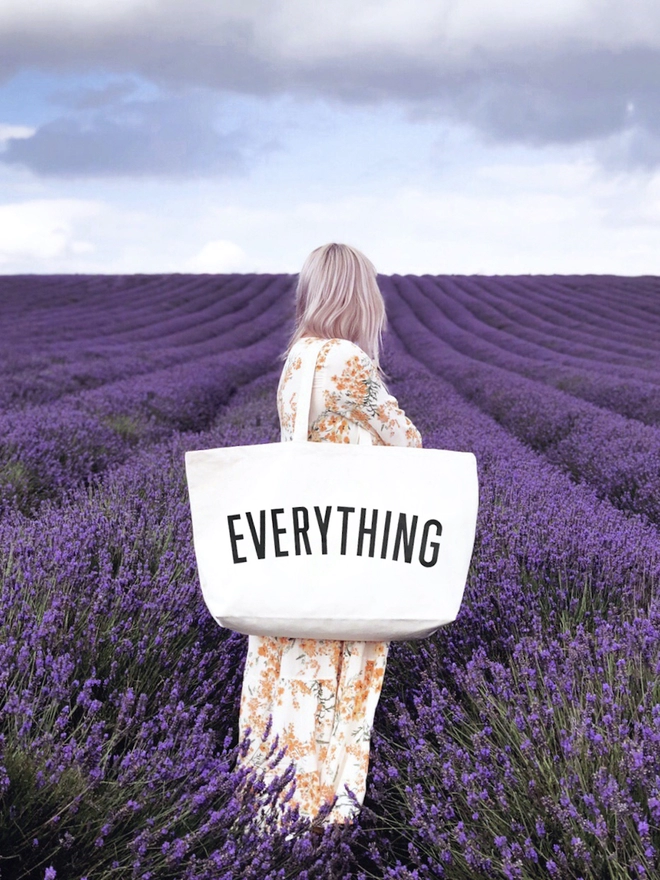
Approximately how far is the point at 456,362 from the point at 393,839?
10.4 m

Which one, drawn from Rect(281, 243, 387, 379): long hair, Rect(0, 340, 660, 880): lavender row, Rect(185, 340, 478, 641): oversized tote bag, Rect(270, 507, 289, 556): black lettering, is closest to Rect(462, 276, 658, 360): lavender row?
Rect(0, 340, 660, 880): lavender row

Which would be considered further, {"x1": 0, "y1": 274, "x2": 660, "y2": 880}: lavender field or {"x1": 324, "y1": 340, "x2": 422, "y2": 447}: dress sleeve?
{"x1": 324, "y1": 340, "x2": 422, "y2": 447}: dress sleeve

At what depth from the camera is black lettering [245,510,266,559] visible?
1.74 m

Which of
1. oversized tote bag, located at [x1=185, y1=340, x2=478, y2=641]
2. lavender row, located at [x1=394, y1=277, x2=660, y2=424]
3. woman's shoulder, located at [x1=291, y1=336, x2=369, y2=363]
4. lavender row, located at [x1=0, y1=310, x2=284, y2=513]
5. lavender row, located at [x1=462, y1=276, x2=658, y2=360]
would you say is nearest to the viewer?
oversized tote bag, located at [x1=185, y1=340, x2=478, y2=641]

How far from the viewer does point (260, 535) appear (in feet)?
5.72

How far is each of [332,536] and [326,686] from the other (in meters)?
0.43

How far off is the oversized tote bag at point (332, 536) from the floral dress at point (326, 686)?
0.16 m

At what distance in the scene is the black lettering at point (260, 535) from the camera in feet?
5.69

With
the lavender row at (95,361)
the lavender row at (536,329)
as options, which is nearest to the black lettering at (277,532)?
the lavender row at (95,361)

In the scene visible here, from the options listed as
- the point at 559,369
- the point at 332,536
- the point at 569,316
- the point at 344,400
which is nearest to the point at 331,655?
the point at 332,536

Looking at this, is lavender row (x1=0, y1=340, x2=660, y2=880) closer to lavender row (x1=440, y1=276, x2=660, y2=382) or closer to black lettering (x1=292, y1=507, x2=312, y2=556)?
black lettering (x1=292, y1=507, x2=312, y2=556)

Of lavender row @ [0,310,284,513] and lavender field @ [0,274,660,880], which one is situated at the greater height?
lavender field @ [0,274,660,880]

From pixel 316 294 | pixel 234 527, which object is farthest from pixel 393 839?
pixel 316 294

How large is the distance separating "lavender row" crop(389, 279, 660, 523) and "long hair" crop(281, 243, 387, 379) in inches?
104
